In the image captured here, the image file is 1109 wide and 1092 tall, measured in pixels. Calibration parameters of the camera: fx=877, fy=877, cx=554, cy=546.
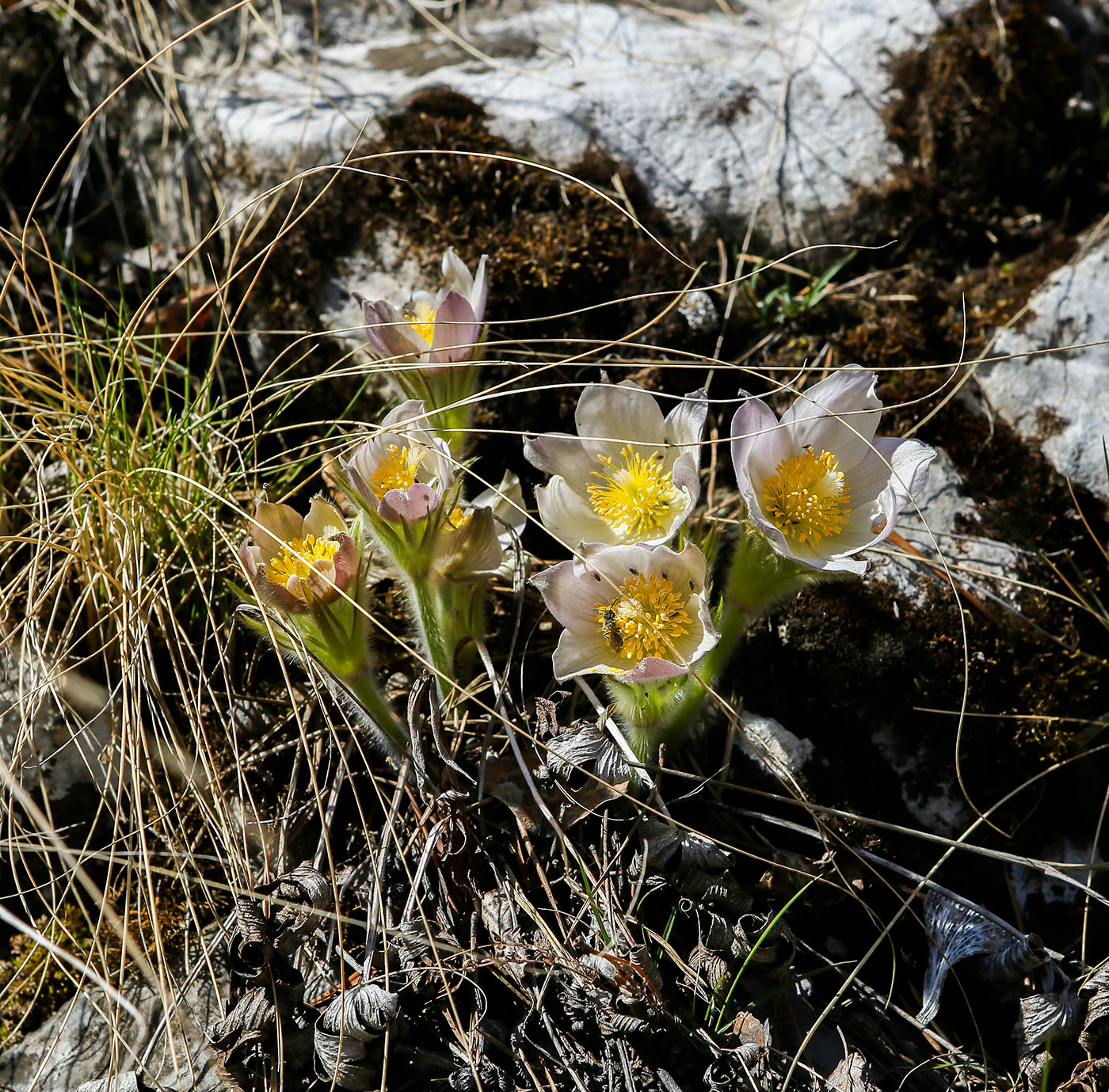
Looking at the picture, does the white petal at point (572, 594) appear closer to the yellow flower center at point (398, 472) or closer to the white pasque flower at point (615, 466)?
the white pasque flower at point (615, 466)

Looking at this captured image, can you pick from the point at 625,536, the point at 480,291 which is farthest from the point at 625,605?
the point at 480,291

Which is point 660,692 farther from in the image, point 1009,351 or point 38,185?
point 38,185

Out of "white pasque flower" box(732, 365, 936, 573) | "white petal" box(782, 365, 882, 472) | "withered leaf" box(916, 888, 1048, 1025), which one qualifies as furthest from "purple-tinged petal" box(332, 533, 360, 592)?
"withered leaf" box(916, 888, 1048, 1025)

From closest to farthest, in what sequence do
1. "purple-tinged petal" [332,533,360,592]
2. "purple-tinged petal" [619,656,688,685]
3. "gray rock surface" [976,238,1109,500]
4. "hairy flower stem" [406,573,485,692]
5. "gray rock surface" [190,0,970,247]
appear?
1. "purple-tinged petal" [619,656,688,685]
2. "purple-tinged petal" [332,533,360,592]
3. "hairy flower stem" [406,573,485,692]
4. "gray rock surface" [976,238,1109,500]
5. "gray rock surface" [190,0,970,247]

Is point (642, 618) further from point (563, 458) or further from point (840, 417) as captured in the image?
point (840, 417)

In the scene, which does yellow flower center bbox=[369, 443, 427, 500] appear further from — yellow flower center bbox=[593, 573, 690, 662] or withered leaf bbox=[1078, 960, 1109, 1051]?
withered leaf bbox=[1078, 960, 1109, 1051]

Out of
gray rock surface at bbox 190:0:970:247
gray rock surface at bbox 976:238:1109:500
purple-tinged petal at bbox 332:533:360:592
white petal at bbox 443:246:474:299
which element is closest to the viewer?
purple-tinged petal at bbox 332:533:360:592
